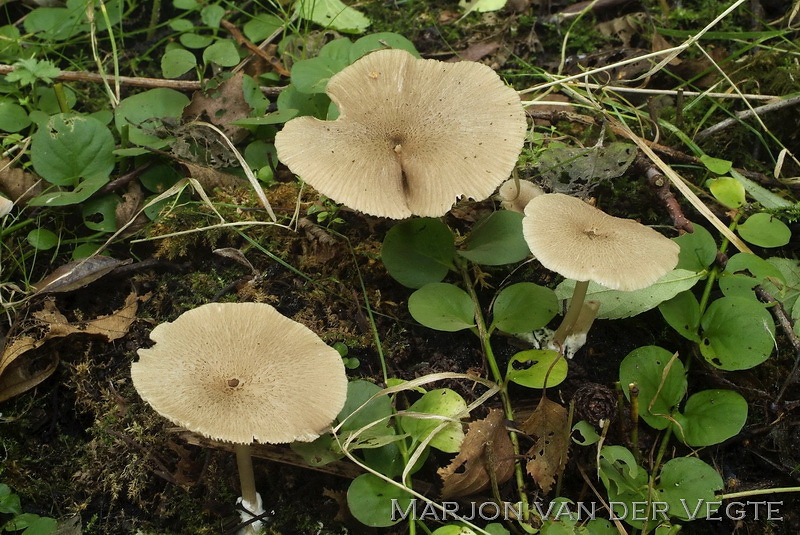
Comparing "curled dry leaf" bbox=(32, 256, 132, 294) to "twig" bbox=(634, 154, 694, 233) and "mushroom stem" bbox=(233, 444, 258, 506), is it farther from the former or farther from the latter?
"twig" bbox=(634, 154, 694, 233)

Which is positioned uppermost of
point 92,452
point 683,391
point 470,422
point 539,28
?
point 539,28

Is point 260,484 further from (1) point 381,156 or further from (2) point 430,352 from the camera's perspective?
(1) point 381,156

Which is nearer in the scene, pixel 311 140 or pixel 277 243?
pixel 311 140

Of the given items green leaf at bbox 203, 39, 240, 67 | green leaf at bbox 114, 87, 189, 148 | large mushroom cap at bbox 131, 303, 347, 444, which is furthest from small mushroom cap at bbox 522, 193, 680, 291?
green leaf at bbox 203, 39, 240, 67

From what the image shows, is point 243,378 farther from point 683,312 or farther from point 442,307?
point 683,312

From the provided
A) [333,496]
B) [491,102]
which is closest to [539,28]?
[491,102]

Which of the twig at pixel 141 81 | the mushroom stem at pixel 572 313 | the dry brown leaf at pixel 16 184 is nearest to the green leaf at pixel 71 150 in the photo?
the dry brown leaf at pixel 16 184

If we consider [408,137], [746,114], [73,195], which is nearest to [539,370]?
[408,137]
